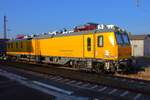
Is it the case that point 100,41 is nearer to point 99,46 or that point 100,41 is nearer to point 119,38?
point 99,46

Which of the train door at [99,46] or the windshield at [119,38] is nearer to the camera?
the windshield at [119,38]

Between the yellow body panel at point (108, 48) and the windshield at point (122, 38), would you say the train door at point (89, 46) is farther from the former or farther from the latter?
the windshield at point (122, 38)

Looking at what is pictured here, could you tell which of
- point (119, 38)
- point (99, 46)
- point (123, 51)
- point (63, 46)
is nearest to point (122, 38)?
point (119, 38)

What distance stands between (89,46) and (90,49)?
244 mm

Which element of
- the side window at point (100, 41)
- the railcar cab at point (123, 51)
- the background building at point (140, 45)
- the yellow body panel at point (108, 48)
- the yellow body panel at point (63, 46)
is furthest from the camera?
the background building at point (140, 45)

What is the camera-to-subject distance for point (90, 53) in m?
24.0

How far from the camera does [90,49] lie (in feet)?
78.6

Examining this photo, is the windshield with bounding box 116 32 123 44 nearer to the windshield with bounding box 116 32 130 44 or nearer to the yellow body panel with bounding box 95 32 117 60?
the windshield with bounding box 116 32 130 44

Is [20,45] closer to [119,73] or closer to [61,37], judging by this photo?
[61,37]

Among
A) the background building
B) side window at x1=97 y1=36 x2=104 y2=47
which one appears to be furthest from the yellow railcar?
the background building

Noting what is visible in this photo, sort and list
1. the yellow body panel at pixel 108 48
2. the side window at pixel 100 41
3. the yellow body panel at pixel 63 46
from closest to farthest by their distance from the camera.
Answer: the yellow body panel at pixel 108 48
the side window at pixel 100 41
the yellow body panel at pixel 63 46

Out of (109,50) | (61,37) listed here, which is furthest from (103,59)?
(61,37)

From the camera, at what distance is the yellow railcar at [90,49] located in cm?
2207

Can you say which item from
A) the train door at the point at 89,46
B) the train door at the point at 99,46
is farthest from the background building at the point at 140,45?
the train door at the point at 99,46
